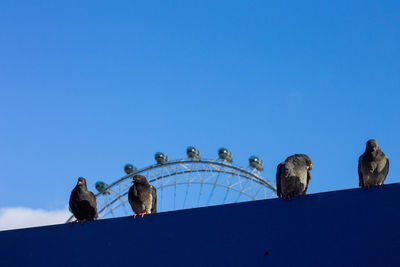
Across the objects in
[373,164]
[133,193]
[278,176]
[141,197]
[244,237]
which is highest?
[133,193]

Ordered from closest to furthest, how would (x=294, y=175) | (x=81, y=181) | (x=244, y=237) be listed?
(x=244, y=237)
(x=294, y=175)
(x=81, y=181)

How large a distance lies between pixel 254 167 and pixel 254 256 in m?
26.3

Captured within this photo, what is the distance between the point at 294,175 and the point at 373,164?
1287mm

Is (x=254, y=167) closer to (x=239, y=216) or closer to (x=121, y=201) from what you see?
(x=121, y=201)

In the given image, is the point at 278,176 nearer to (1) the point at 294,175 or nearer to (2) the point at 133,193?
(1) the point at 294,175

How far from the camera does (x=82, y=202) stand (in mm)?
9070

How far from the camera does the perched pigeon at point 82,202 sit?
9.08m

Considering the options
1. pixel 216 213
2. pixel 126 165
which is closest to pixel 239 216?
pixel 216 213

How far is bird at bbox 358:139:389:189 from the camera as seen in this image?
7.96 meters

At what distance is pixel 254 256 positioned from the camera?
645 centimetres

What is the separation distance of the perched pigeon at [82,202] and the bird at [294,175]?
3510mm

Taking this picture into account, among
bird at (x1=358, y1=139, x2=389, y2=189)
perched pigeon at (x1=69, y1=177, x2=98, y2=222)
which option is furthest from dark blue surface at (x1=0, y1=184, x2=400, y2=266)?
bird at (x1=358, y1=139, x2=389, y2=189)

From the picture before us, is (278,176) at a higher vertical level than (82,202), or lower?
lower

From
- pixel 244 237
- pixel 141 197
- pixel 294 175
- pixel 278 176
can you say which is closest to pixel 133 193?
pixel 141 197
